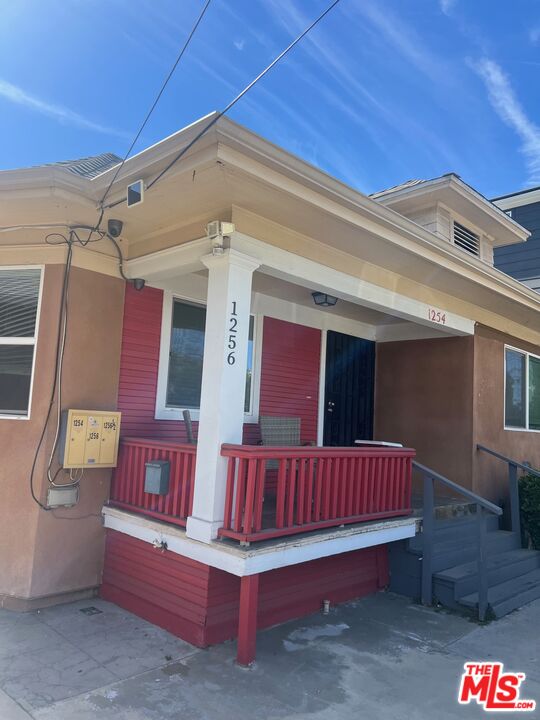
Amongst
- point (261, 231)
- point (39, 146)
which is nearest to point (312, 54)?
point (261, 231)

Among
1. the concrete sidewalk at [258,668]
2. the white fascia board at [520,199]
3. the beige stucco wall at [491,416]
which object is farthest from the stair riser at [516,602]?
the white fascia board at [520,199]

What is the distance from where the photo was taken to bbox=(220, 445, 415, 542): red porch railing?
12.1ft

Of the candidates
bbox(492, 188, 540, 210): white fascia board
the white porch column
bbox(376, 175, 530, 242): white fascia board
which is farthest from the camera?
bbox(492, 188, 540, 210): white fascia board

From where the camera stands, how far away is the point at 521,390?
827 centimetres

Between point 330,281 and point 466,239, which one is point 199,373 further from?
point 466,239

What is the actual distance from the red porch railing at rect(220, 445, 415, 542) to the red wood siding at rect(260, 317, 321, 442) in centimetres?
128

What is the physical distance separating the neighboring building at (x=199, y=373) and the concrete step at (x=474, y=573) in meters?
0.10

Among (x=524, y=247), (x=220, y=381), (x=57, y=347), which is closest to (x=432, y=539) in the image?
(x=220, y=381)

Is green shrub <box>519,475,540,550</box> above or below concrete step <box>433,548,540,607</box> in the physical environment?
above

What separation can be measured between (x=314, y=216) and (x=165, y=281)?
1779mm

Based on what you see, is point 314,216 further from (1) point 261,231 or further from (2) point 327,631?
(2) point 327,631

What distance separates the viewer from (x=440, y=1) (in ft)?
12.9

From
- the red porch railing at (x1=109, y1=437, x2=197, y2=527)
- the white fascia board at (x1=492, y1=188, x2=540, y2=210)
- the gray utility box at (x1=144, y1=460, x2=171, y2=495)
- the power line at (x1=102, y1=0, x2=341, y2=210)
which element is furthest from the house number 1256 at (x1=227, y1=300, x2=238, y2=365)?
the white fascia board at (x1=492, y1=188, x2=540, y2=210)

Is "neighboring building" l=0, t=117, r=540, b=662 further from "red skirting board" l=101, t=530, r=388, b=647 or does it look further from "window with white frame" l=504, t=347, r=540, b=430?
"window with white frame" l=504, t=347, r=540, b=430
